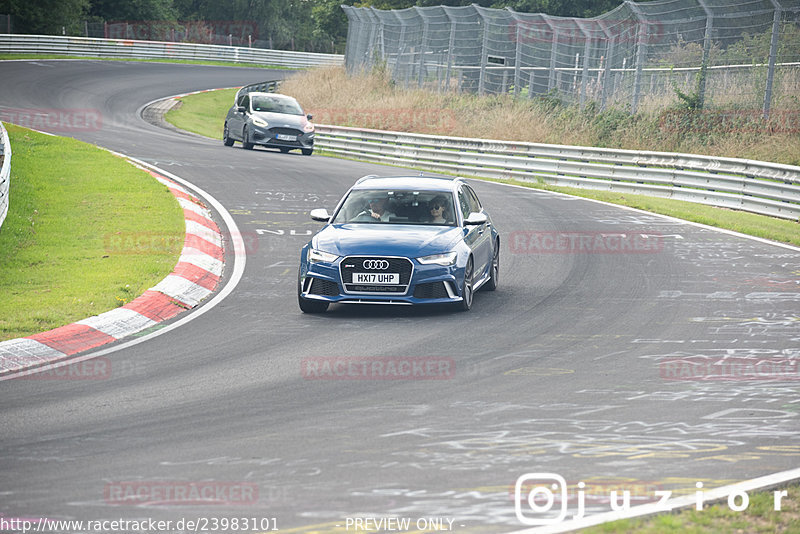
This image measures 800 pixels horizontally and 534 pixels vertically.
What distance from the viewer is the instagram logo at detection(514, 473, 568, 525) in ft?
18.0

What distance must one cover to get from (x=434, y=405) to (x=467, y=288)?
4.09m

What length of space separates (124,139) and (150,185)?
11027 millimetres

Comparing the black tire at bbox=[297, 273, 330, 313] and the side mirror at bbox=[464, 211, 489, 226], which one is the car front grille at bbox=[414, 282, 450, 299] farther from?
the side mirror at bbox=[464, 211, 489, 226]

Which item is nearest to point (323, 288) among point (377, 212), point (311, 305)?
point (311, 305)

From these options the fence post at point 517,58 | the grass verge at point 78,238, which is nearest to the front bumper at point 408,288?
the grass verge at point 78,238

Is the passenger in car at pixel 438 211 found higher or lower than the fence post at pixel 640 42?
lower

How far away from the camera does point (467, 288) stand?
11.8m

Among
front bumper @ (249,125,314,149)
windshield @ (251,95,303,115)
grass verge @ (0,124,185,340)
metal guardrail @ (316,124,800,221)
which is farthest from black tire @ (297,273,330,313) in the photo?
windshield @ (251,95,303,115)

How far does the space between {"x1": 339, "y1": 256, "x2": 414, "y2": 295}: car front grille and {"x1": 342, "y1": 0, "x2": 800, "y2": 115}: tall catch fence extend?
15.7 m

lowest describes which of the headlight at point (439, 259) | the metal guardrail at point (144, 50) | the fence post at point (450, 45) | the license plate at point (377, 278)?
the license plate at point (377, 278)

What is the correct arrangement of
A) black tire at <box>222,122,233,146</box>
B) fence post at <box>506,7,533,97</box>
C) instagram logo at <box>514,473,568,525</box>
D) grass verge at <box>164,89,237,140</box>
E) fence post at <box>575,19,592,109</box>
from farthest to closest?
grass verge at <box>164,89,237,140</box> < black tire at <box>222,122,233,146</box> < fence post at <box>506,7,533,97</box> < fence post at <box>575,19,592,109</box> < instagram logo at <box>514,473,568,525</box>

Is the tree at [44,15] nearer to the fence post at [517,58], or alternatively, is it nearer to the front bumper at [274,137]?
the front bumper at [274,137]

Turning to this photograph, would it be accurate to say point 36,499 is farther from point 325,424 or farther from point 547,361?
point 547,361

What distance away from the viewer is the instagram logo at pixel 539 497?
547 cm
